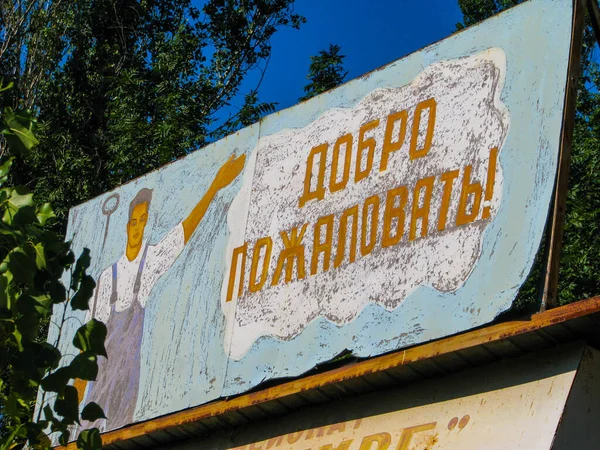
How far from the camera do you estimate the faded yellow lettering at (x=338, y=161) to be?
674cm

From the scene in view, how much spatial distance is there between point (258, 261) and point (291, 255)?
33 centimetres

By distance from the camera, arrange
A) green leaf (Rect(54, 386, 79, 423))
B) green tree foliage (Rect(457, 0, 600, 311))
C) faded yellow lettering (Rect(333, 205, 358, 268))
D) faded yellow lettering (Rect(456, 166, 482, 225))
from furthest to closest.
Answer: green tree foliage (Rect(457, 0, 600, 311)), faded yellow lettering (Rect(333, 205, 358, 268)), faded yellow lettering (Rect(456, 166, 482, 225)), green leaf (Rect(54, 386, 79, 423))

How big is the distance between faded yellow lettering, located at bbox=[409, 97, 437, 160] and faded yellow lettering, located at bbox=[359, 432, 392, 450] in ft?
5.17

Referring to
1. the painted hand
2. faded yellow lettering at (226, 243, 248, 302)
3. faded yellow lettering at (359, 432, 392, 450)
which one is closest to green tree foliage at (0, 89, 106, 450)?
faded yellow lettering at (359, 432, 392, 450)

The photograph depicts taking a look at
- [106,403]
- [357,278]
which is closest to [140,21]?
[106,403]

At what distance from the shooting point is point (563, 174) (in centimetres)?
553

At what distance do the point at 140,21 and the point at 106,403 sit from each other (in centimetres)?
1414

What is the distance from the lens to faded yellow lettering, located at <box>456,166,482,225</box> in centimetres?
586

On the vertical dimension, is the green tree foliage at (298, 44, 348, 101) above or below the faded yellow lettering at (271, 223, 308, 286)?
above

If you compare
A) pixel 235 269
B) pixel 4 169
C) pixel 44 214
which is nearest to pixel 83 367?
pixel 44 214

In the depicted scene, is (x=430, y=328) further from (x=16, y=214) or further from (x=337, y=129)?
(x=16, y=214)

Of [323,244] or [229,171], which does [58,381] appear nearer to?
[323,244]

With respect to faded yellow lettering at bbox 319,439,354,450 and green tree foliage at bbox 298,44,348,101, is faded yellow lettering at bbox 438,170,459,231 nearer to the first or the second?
faded yellow lettering at bbox 319,439,354,450

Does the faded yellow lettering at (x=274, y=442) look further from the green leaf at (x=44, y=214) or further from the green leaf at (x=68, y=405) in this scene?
the green leaf at (x=44, y=214)
